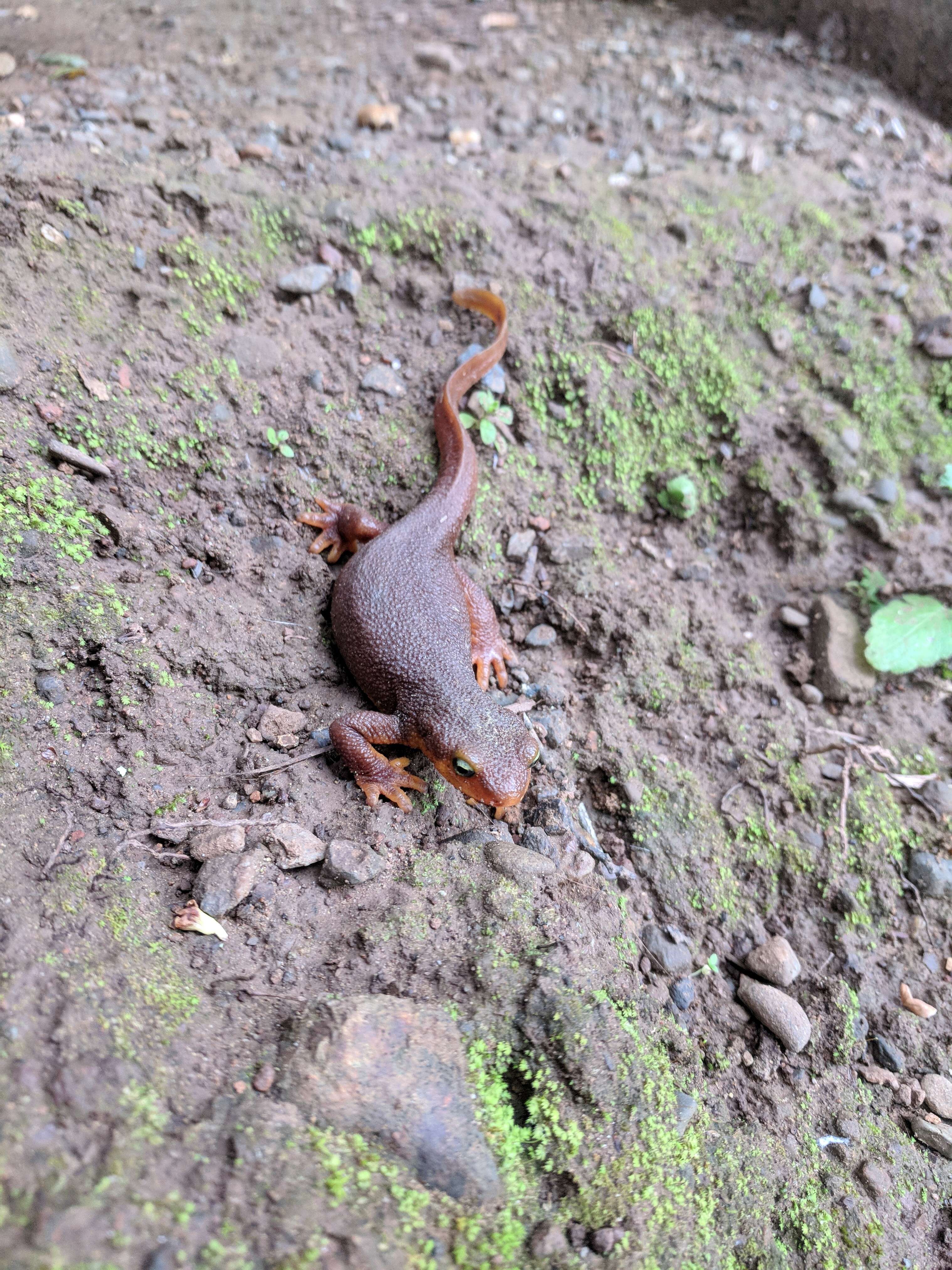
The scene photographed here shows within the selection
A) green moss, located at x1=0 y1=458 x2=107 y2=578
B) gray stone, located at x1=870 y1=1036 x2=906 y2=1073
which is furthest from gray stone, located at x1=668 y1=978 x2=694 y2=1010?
green moss, located at x1=0 y1=458 x2=107 y2=578

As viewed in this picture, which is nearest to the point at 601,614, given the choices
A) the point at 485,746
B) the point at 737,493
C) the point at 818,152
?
the point at 485,746

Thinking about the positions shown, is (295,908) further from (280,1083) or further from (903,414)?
(903,414)

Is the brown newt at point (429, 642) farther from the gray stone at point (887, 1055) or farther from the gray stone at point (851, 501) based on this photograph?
the gray stone at point (851, 501)

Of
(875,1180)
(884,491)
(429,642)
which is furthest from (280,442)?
(875,1180)

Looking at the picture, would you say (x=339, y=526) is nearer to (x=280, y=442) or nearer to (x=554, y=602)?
(x=280, y=442)

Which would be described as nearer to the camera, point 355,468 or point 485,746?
point 485,746

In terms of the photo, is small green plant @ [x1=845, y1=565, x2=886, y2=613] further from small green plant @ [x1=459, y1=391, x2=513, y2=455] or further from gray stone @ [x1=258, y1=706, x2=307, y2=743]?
gray stone @ [x1=258, y1=706, x2=307, y2=743]

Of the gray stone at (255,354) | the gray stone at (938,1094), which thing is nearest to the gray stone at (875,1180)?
the gray stone at (938,1094)
